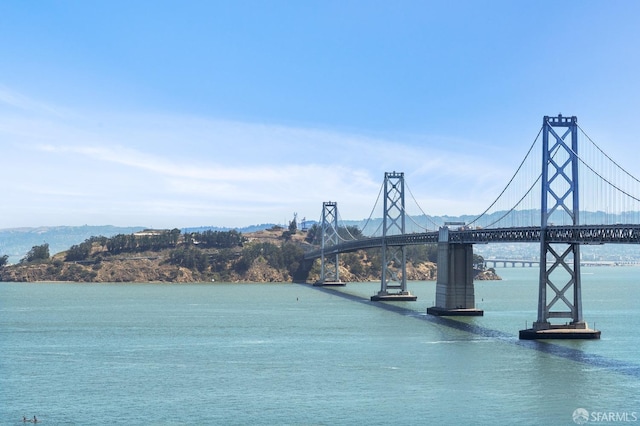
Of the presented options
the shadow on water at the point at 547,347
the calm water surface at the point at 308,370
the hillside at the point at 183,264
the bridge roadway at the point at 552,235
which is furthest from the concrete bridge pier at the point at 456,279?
the hillside at the point at 183,264

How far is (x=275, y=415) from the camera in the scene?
116ft

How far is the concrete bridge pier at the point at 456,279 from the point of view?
78.9 meters

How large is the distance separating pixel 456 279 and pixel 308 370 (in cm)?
3424

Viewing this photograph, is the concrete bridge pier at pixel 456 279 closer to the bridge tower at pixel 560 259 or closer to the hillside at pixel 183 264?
the bridge tower at pixel 560 259

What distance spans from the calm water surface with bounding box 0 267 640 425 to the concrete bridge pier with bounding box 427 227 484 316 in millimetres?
2705

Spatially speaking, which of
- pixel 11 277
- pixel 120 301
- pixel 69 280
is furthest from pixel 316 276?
pixel 120 301

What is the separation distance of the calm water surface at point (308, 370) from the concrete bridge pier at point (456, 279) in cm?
270

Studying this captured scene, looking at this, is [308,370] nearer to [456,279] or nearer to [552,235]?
[552,235]

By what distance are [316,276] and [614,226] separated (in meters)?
130

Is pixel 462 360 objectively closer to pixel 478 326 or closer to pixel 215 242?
pixel 478 326

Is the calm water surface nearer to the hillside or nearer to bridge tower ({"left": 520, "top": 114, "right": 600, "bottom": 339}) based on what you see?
bridge tower ({"left": 520, "top": 114, "right": 600, "bottom": 339})

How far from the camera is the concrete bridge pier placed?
78.9m

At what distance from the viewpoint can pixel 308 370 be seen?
4709 centimetres

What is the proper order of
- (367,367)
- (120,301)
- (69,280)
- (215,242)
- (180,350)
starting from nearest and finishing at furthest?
1. (367,367)
2. (180,350)
3. (120,301)
4. (69,280)
5. (215,242)
